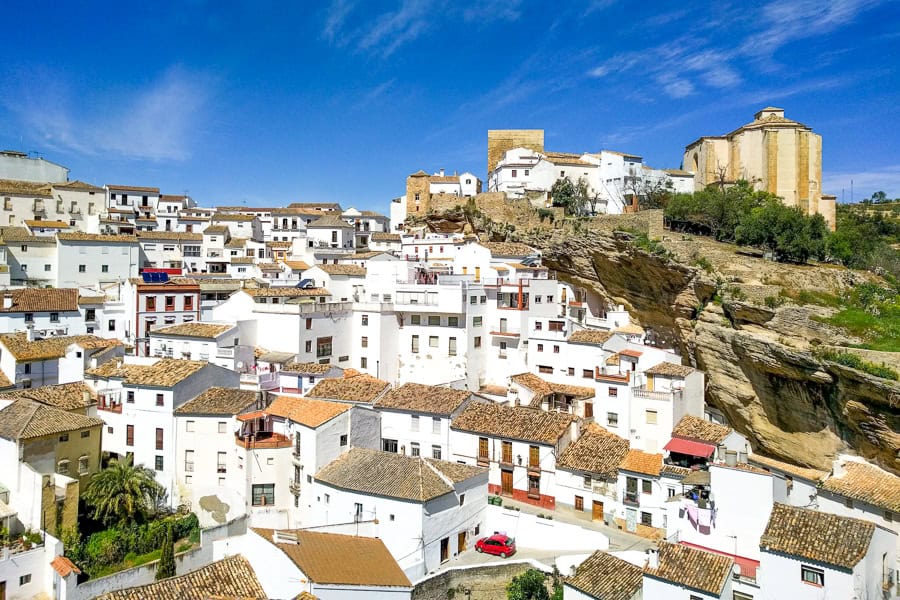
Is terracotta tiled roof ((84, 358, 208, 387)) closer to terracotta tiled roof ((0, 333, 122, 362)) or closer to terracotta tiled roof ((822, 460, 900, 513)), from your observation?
terracotta tiled roof ((0, 333, 122, 362))

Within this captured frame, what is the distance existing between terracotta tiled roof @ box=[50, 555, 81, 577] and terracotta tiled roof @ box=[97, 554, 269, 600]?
13.6 feet

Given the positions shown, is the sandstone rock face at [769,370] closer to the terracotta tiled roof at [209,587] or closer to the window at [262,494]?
the window at [262,494]

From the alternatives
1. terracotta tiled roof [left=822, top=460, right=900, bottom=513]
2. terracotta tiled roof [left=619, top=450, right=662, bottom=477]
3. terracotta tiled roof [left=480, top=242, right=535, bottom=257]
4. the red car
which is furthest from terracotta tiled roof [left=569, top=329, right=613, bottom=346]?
Answer: the red car

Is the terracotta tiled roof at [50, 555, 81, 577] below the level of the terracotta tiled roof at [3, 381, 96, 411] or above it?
below

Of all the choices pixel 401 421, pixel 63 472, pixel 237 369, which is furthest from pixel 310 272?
pixel 63 472

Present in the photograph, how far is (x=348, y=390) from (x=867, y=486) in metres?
20.6

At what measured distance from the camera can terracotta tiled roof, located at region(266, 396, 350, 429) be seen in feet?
81.9

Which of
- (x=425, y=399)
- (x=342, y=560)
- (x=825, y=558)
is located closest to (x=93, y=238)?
(x=425, y=399)

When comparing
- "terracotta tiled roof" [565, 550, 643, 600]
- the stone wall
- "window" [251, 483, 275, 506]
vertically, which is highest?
"window" [251, 483, 275, 506]

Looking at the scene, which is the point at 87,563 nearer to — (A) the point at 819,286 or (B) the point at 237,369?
(B) the point at 237,369

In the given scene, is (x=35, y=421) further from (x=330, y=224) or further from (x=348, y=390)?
(x=330, y=224)

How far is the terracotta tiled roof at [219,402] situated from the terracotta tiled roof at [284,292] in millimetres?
9711

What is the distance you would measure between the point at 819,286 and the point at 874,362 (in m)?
9.05

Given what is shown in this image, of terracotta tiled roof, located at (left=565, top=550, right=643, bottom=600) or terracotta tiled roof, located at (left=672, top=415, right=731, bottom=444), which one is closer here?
terracotta tiled roof, located at (left=565, top=550, right=643, bottom=600)
